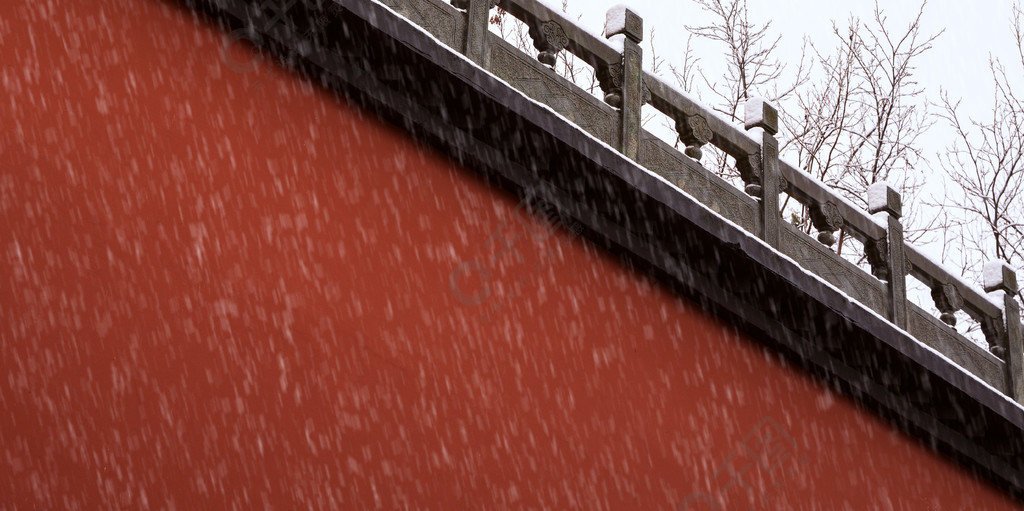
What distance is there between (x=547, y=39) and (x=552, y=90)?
327 millimetres

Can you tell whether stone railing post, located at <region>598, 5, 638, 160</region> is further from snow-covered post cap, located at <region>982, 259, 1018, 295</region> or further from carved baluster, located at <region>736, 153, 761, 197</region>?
snow-covered post cap, located at <region>982, 259, 1018, 295</region>

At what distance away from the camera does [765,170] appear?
22.9 feet

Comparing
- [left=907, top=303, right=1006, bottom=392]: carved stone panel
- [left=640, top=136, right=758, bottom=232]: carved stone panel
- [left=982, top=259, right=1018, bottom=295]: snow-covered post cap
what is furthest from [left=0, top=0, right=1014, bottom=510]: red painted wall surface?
[left=982, top=259, right=1018, bottom=295]: snow-covered post cap

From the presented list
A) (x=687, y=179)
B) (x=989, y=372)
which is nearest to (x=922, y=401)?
(x=989, y=372)

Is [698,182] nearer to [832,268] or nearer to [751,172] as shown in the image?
[751,172]

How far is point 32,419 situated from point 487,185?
8.66ft

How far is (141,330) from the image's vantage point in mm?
4562

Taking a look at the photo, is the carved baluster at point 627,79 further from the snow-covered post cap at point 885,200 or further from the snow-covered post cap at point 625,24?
the snow-covered post cap at point 885,200

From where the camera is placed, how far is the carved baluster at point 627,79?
20.9ft

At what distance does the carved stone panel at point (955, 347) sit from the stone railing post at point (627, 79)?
8.48ft

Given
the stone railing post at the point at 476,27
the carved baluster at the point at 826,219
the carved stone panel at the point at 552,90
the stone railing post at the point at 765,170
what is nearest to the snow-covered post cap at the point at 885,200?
the carved baluster at the point at 826,219

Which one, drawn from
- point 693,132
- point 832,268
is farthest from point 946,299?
point 693,132

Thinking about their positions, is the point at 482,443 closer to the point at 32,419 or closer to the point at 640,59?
the point at 32,419

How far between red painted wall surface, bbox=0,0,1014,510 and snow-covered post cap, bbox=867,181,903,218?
2.17 meters
